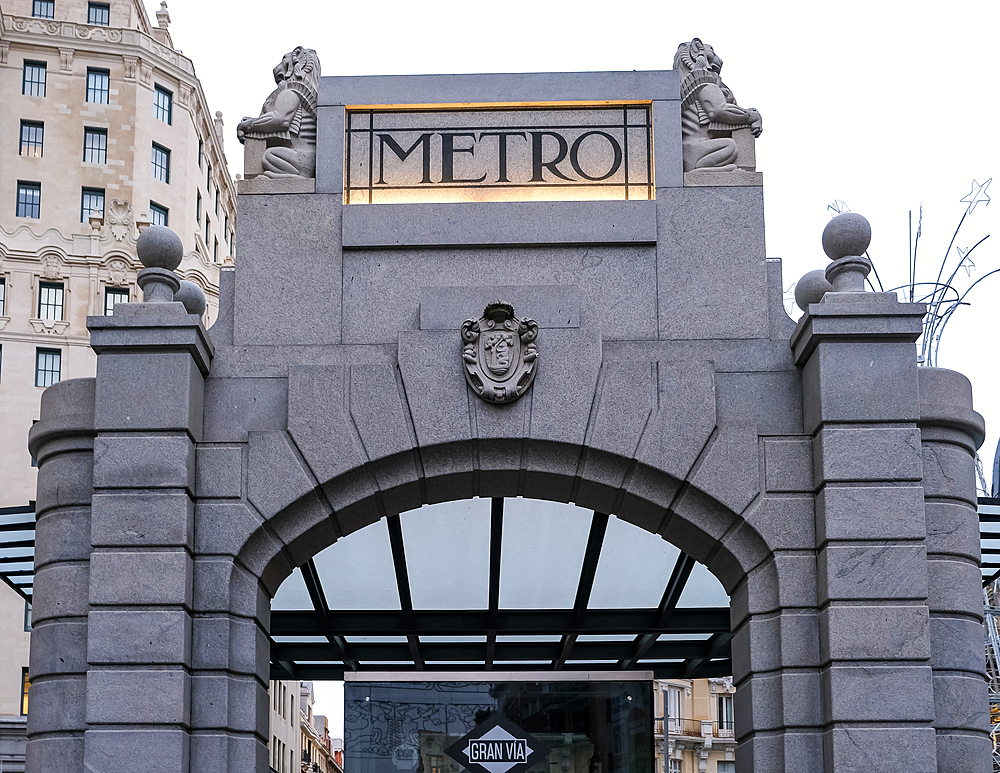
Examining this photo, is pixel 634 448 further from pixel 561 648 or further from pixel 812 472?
pixel 561 648

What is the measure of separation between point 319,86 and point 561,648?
8.97m

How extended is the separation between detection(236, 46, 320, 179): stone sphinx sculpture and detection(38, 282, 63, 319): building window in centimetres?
4847

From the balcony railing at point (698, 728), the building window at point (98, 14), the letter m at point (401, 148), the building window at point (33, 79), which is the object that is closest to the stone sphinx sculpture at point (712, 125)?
the letter m at point (401, 148)

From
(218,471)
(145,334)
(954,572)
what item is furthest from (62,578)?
(954,572)

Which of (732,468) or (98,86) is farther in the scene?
(98,86)

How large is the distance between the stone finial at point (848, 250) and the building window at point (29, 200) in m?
55.1

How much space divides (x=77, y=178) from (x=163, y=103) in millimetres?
6765

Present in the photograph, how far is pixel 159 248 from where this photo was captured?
1220cm

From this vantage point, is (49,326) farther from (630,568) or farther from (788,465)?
(788,465)

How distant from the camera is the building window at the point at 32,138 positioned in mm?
62156

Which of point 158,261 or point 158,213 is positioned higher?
point 158,213

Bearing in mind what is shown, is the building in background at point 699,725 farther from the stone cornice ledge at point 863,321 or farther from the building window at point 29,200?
the stone cornice ledge at point 863,321

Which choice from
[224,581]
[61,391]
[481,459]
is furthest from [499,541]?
[61,391]

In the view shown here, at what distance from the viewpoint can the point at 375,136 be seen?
13.1m
